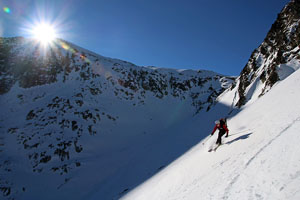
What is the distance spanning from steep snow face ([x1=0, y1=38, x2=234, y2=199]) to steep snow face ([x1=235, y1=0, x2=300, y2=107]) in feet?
25.2

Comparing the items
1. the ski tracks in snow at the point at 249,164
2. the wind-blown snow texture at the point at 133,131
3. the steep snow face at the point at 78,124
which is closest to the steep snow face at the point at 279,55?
the wind-blown snow texture at the point at 133,131

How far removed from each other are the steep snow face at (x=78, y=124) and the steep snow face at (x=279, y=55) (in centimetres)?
768

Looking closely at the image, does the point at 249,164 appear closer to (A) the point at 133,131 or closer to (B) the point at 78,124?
(B) the point at 78,124

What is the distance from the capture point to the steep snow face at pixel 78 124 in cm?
1457

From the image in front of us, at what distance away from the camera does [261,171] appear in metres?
3.84

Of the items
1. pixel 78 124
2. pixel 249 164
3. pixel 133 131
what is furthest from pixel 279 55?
pixel 78 124

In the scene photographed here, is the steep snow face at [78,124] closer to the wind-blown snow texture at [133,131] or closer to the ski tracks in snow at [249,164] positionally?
the wind-blown snow texture at [133,131]

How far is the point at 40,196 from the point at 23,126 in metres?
9.42

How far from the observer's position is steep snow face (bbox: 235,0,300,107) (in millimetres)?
11844

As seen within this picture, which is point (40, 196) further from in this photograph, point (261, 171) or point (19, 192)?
point (261, 171)

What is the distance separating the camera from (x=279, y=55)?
12.8 metres

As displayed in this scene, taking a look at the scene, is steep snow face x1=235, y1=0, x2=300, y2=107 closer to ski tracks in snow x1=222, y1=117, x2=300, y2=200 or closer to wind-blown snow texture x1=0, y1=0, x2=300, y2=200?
wind-blown snow texture x1=0, y1=0, x2=300, y2=200

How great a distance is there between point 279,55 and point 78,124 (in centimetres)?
2415

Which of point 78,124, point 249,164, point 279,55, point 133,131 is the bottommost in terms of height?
point 133,131
